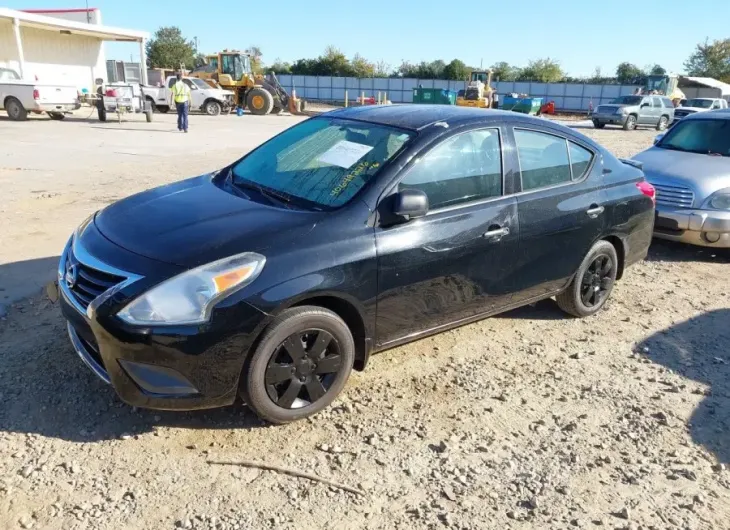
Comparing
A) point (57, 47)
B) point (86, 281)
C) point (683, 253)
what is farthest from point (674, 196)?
point (57, 47)

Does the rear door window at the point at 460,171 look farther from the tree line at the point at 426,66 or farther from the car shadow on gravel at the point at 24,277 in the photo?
the tree line at the point at 426,66

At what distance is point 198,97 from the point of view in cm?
2677

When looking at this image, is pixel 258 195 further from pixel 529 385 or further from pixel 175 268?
pixel 529 385

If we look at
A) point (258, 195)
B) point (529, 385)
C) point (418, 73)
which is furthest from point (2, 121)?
point (418, 73)

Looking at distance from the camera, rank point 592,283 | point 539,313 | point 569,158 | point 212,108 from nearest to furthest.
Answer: point 569,158
point 592,283
point 539,313
point 212,108

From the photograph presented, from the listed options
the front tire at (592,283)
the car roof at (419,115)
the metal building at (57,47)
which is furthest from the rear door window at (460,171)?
the metal building at (57,47)

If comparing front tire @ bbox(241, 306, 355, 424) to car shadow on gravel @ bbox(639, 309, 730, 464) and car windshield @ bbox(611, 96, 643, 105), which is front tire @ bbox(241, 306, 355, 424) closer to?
car shadow on gravel @ bbox(639, 309, 730, 464)

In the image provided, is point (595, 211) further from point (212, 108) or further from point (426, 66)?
point (426, 66)

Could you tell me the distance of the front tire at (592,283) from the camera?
4.62m

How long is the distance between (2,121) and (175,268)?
20818 millimetres

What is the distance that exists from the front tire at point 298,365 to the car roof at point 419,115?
1446mm

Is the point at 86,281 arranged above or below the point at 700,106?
below

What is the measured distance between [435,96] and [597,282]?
34.4m

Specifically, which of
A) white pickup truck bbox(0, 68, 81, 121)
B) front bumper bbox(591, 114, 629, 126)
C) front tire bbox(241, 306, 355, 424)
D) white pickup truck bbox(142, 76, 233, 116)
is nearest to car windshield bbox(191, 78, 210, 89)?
white pickup truck bbox(142, 76, 233, 116)
